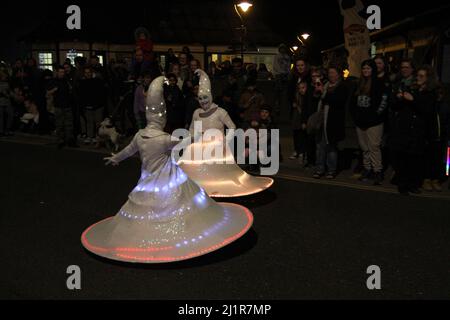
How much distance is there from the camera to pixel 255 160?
376 inches

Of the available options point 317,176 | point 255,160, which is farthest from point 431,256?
point 255,160

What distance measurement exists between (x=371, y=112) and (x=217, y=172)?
2.91 metres

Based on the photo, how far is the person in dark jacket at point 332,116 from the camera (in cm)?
817

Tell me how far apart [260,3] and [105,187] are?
31.3 metres

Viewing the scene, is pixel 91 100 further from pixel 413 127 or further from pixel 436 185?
pixel 436 185

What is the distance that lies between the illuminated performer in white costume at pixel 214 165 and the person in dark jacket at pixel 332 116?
180 cm

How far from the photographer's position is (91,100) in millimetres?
12500

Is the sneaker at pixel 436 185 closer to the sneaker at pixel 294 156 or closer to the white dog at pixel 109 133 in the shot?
the sneaker at pixel 294 156

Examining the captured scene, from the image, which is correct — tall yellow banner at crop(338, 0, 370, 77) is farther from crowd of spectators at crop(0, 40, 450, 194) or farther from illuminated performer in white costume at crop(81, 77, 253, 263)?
illuminated performer in white costume at crop(81, 77, 253, 263)

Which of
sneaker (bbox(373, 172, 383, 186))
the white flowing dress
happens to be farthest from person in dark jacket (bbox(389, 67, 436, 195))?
the white flowing dress

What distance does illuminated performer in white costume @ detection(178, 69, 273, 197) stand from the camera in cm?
699

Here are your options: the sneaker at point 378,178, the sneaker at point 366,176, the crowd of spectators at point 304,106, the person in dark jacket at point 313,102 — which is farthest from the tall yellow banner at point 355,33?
the sneaker at point 378,178

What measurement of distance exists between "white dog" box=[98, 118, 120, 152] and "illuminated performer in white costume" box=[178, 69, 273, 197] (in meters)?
4.87

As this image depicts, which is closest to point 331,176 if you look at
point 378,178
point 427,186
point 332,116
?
point 378,178
